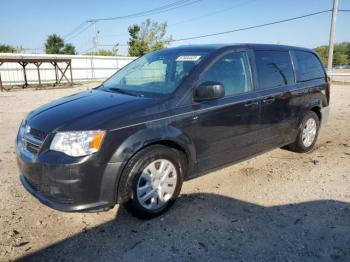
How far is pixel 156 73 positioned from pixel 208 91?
0.92 meters

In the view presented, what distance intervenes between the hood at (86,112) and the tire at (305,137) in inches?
120

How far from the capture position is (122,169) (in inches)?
118

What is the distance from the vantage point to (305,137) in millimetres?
5445

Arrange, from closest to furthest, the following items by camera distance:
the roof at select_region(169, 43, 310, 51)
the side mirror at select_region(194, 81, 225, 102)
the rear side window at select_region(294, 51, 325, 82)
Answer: the side mirror at select_region(194, 81, 225, 102)
the roof at select_region(169, 43, 310, 51)
the rear side window at select_region(294, 51, 325, 82)

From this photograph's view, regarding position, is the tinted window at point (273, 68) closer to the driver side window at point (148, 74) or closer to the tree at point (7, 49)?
the driver side window at point (148, 74)

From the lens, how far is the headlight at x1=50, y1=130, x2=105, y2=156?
9.35 feet

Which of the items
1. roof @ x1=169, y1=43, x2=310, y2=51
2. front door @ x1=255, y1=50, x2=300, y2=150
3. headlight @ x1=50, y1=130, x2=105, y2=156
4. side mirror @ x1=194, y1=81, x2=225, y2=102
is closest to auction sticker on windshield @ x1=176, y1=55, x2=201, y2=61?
roof @ x1=169, y1=43, x2=310, y2=51

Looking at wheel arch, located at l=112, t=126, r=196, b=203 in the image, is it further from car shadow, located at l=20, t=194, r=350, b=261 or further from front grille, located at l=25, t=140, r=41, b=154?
front grille, located at l=25, t=140, r=41, b=154

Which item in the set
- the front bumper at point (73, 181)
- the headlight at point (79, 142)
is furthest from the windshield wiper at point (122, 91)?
the front bumper at point (73, 181)

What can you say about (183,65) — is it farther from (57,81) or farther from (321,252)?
(57,81)

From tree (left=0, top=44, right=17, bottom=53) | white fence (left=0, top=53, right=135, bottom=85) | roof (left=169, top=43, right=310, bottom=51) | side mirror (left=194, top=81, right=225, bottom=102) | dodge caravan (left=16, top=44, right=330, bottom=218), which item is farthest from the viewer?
tree (left=0, top=44, right=17, bottom=53)

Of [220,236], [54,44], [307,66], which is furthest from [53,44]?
[220,236]

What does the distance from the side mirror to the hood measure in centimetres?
51

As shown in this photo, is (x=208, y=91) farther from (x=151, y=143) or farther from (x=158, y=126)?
(x=151, y=143)
